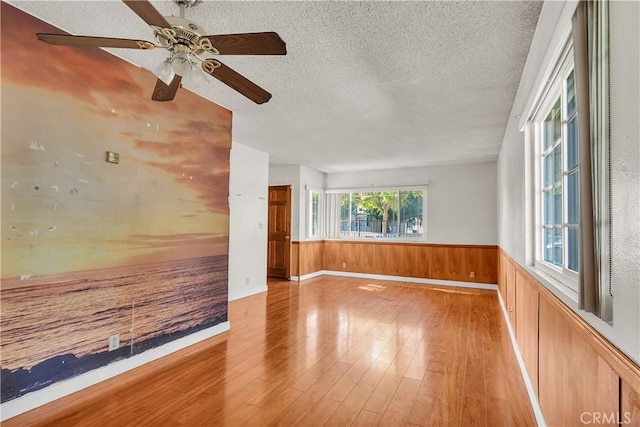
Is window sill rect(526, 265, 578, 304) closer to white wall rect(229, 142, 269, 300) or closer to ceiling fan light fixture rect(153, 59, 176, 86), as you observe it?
ceiling fan light fixture rect(153, 59, 176, 86)

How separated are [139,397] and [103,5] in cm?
255

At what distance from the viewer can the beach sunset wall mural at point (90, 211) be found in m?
1.96

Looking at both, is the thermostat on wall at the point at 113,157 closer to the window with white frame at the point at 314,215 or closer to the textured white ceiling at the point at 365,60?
the textured white ceiling at the point at 365,60

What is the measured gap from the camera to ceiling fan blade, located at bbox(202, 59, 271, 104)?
1.83 meters

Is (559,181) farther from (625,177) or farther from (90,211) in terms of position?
(90,211)

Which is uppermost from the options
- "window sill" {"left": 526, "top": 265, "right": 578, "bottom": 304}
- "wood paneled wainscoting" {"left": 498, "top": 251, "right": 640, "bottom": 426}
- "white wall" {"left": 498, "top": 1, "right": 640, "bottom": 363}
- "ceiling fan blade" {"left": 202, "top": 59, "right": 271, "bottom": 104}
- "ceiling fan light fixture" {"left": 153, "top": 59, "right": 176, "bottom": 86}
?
"ceiling fan blade" {"left": 202, "top": 59, "right": 271, "bottom": 104}

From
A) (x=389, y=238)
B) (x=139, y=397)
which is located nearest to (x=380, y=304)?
(x=389, y=238)

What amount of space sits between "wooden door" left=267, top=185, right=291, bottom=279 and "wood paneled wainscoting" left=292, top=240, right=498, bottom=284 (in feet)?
0.76

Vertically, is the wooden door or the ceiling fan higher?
the ceiling fan

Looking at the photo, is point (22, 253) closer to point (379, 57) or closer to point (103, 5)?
point (103, 5)

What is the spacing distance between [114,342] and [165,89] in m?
1.97

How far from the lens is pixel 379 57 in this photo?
94.0 inches

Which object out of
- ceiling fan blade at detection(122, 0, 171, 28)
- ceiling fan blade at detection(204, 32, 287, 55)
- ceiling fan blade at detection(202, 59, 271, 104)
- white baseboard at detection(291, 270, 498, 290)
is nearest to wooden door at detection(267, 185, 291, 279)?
white baseboard at detection(291, 270, 498, 290)

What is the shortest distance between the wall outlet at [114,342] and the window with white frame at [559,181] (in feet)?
10.0
